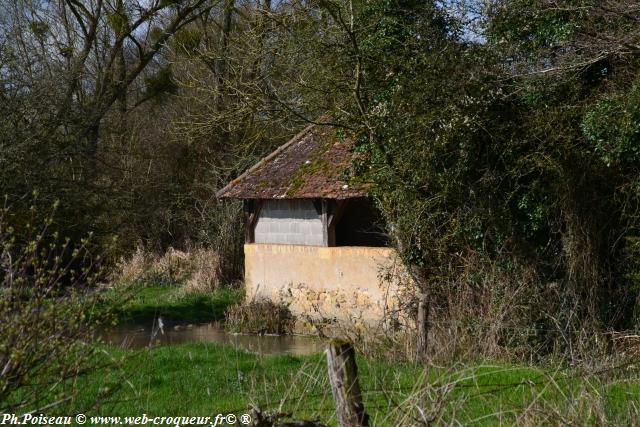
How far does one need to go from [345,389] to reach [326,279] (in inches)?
444

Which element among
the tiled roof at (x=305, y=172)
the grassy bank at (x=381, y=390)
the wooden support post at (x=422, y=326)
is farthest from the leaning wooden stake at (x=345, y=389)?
the tiled roof at (x=305, y=172)

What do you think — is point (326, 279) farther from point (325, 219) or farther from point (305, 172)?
point (305, 172)

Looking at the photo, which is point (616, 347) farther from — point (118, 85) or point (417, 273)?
point (118, 85)

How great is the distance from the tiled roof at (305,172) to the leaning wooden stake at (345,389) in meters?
9.42

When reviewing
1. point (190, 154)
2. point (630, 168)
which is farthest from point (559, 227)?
point (190, 154)

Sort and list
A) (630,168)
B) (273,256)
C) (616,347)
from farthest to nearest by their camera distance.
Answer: (273,256) < (630,168) < (616,347)

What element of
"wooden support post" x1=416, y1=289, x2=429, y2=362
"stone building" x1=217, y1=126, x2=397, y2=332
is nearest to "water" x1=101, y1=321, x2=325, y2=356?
"stone building" x1=217, y1=126, x2=397, y2=332

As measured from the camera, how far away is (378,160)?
40.2 feet

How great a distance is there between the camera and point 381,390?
5355 millimetres

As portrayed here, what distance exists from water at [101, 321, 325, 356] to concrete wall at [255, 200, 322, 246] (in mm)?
2131

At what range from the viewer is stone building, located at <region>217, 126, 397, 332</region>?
50.1 ft

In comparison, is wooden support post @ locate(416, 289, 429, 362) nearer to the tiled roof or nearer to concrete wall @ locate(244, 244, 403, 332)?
concrete wall @ locate(244, 244, 403, 332)

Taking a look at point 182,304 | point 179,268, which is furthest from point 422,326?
point 179,268

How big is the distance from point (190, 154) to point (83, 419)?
812 inches
